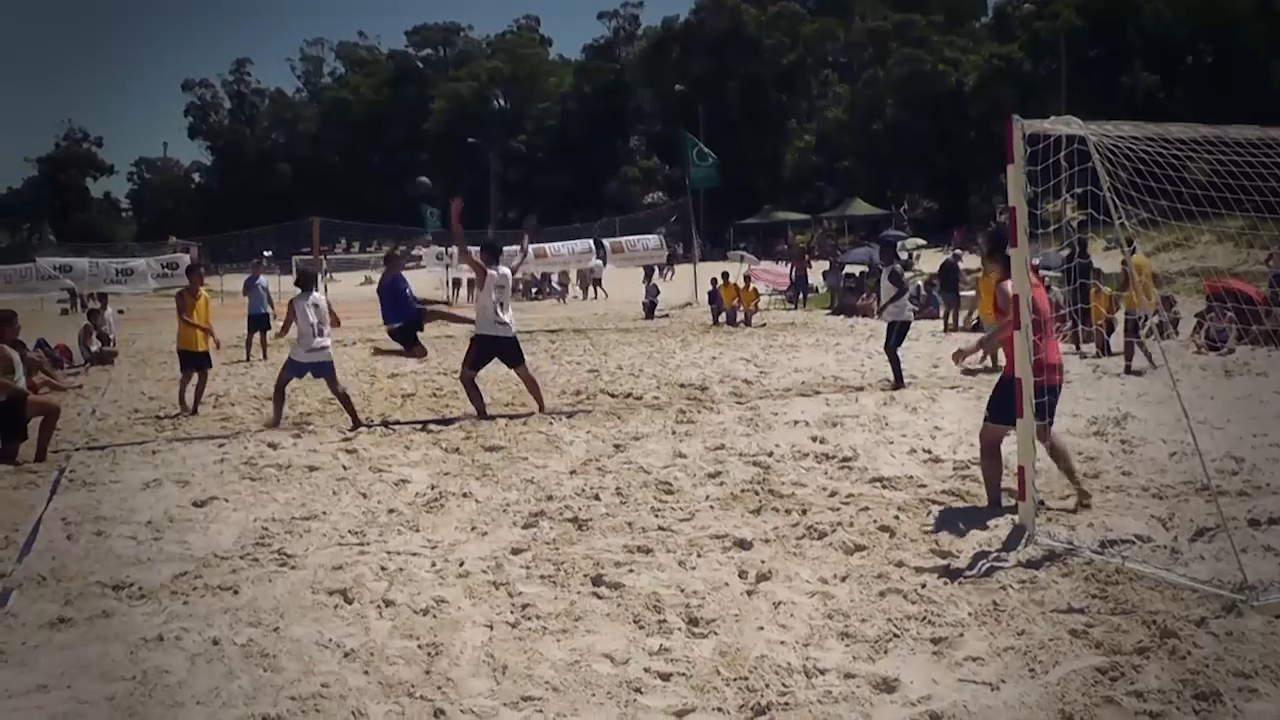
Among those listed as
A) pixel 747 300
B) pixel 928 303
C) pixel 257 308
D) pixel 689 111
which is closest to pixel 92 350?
pixel 257 308

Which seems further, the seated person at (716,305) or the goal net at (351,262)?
the goal net at (351,262)

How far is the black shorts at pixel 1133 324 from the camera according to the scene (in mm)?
9079

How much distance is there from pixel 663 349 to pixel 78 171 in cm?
734

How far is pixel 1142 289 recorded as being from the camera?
Result: 8.15m

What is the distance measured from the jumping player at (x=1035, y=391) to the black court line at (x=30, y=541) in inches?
186

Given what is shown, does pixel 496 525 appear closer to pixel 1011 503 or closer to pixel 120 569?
pixel 120 569

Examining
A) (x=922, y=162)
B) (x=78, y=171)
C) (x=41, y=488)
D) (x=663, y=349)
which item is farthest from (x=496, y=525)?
(x=922, y=162)

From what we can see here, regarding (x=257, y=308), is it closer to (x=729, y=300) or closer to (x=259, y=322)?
(x=259, y=322)

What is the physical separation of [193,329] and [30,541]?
4.19 m

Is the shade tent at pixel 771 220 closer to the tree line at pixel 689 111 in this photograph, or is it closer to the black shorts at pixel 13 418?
the tree line at pixel 689 111

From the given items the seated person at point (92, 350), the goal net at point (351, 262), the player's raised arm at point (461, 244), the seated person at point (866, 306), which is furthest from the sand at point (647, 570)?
the goal net at point (351, 262)

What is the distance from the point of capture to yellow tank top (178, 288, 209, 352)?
10086 millimetres

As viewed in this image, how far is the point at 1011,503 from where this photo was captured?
605 cm

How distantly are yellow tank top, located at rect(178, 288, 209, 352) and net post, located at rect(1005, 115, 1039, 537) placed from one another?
7264 mm
